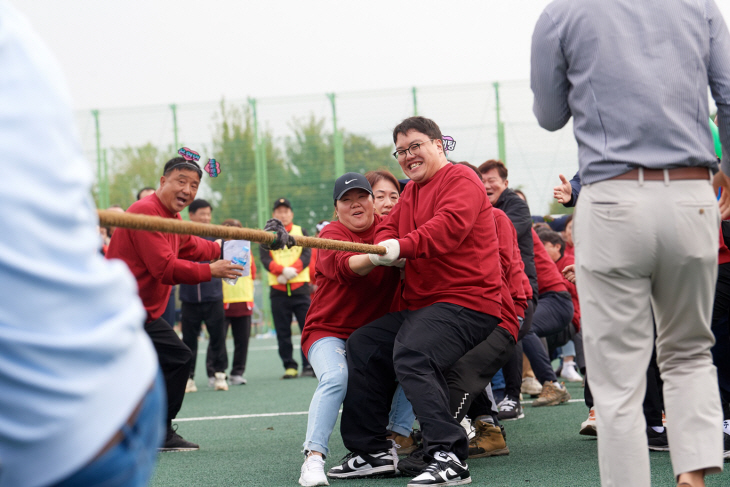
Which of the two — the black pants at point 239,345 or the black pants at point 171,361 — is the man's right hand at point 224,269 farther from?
the black pants at point 239,345

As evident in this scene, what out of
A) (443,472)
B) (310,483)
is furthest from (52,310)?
(310,483)

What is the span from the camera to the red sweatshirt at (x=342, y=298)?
4.55 metres

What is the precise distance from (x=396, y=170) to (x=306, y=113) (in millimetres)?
2486

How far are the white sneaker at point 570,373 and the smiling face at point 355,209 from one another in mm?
4976

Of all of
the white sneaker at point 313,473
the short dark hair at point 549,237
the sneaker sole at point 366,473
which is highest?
the short dark hair at point 549,237

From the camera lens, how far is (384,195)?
17.6 ft

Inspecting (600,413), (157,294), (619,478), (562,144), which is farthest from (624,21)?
(562,144)

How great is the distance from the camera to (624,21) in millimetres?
2758

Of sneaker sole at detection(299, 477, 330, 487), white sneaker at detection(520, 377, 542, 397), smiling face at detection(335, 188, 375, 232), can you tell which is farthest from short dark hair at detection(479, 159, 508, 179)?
sneaker sole at detection(299, 477, 330, 487)

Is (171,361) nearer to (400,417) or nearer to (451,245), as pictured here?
(400,417)

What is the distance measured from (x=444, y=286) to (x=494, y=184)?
251cm

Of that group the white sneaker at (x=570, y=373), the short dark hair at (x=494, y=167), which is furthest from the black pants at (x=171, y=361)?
the white sneaker at (x=570, y=373)

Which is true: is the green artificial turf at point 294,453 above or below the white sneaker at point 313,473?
below

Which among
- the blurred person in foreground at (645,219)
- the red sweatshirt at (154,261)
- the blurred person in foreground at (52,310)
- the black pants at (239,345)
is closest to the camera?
the blurred person in foreground at (52,310)
